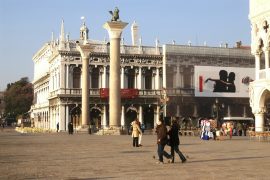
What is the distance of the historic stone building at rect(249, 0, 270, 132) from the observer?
125ft

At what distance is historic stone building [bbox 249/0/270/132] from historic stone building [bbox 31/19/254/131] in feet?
91.0

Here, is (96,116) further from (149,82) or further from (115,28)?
(115,28)

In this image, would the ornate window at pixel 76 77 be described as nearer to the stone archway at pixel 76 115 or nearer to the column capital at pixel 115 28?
the stone archway at pixel 76 115

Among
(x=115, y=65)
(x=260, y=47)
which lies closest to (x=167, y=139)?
(x=260, y=47)

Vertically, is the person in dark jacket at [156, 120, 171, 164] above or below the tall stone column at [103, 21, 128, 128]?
below

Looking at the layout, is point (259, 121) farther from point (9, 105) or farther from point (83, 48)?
point (9, 105)

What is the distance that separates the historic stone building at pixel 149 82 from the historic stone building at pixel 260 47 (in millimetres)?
27725

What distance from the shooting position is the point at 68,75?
69.6 m

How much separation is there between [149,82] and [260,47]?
3466 centimetres

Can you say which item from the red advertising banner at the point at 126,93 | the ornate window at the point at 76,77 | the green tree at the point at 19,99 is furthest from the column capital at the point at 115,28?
the green tree at the point at 19,99

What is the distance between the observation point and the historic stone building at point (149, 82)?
6969 cm

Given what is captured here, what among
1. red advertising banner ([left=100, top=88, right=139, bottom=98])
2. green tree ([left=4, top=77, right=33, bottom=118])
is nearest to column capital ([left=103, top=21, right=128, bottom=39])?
red advertising banner ([left=100, top=88, right=139, bottom=98])

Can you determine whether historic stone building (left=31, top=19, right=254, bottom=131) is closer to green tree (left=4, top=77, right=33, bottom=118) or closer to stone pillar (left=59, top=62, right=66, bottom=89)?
stone pillar (left=59, top=62, right=66, bottom=89)

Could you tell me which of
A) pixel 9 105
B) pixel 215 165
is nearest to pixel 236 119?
pixel 215 165
